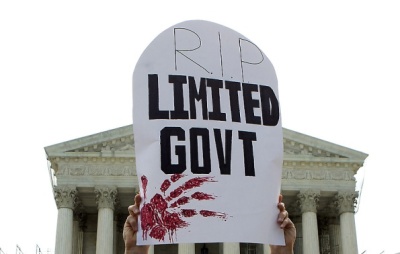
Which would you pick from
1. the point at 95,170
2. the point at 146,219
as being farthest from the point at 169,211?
the point at 95,170

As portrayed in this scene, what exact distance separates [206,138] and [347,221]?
42478 mm

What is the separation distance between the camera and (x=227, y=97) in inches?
265

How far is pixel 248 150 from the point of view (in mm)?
6520

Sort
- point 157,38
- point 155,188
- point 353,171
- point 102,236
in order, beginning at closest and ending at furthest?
point 155,188 < point 157,38 < point 102,236 < point 353,171

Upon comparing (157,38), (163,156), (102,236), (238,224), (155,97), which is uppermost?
(102,236)

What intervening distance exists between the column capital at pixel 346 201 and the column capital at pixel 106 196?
1326 centimetres

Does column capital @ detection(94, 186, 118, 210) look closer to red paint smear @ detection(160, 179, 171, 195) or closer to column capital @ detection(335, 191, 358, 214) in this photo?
column capital @ detection(335, 191, 358, 214)

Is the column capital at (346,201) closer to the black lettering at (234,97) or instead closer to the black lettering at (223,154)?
the black lettering at (234,97)

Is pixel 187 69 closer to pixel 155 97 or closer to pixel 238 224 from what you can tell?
pixel 155 97

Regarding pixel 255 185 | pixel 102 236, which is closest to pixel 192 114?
pixel 255 185

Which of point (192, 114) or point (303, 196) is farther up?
point (303, 196)

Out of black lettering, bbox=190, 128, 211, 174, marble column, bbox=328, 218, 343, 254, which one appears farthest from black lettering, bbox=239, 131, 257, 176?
marble column, bbox=328, 218, 343, 254

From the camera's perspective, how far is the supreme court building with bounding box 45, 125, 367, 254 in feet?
154

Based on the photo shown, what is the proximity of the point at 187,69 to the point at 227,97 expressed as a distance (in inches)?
15.9
